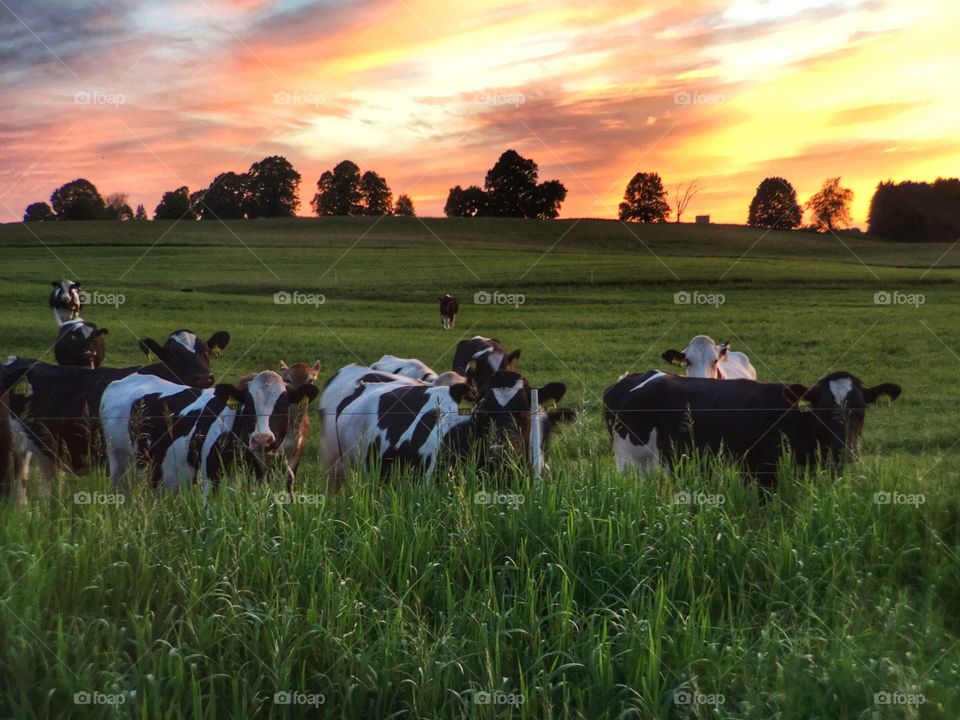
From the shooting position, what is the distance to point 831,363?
64.6 ft

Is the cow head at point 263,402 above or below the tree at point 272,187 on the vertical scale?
below

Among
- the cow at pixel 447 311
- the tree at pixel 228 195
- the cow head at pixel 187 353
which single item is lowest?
the cow head at pixel 187 353

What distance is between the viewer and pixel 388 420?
351 inches

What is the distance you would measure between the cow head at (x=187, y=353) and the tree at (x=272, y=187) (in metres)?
7.25

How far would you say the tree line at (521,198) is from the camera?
18.4m

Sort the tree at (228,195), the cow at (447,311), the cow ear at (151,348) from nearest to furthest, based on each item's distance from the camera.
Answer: the cow ear at (151,348) < the tree at (228,195) < the cow at (447,311)

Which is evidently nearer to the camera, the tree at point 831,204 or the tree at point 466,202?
the tree at point 466,202

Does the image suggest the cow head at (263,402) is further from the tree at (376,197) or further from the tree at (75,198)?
the tree at (75,198)

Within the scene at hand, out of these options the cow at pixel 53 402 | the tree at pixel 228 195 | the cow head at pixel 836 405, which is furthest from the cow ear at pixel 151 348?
the tree at pixel 228 195

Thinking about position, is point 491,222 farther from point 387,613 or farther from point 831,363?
point 387,613

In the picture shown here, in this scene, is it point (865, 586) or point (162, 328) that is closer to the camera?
point (865, 586)

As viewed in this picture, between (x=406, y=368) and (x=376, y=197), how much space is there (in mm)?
8873

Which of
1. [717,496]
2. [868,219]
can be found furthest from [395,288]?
[717,496]

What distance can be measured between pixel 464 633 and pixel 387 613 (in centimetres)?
47
